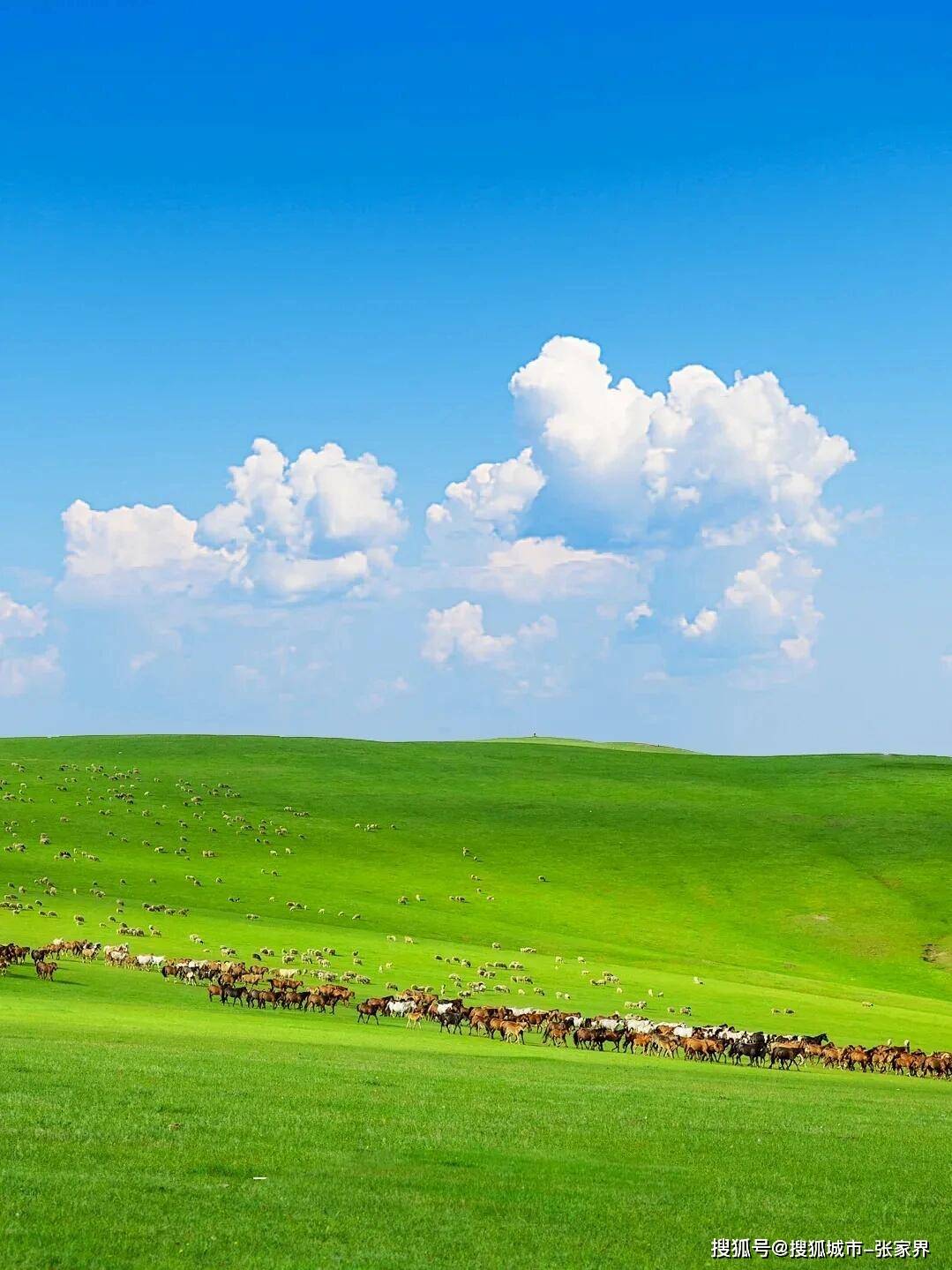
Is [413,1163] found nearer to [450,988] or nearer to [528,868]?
[450,988]

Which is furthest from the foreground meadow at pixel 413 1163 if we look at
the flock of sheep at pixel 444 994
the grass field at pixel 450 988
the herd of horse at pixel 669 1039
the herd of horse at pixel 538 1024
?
the flock of sheep at pixel 444 994

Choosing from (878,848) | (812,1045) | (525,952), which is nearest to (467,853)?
(525,952)

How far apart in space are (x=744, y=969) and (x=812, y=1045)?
2826 centimetres

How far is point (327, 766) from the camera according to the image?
5630 inches

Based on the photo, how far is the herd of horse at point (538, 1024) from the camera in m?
50.4

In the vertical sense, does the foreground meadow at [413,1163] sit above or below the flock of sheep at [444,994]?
above

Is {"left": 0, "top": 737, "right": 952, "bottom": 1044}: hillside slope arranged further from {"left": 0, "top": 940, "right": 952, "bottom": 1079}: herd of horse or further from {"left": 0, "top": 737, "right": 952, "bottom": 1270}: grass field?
{"left": 0, "top": 940, "right": 952, "bottom": 1079}: herd of horse

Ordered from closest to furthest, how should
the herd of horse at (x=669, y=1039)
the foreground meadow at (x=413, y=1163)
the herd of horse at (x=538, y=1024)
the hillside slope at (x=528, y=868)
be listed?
the foreground meadow at (x=413, y=1163) → the herd of horse at (x=669, y=1039) → the herd of horse at (x=538, y=1024) → the hillside slope at (x=528, y=868)

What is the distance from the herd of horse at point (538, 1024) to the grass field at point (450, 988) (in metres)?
1.53

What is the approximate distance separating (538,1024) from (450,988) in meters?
9.59

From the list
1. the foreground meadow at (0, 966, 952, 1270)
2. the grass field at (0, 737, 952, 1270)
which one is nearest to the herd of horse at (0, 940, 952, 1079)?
the grass field at (0, 737, 952, 1270)

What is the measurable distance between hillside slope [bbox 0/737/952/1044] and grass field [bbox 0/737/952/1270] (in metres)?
0.43

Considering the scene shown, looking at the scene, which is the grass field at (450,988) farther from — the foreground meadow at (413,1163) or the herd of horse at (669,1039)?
the herd of horse at (669,1039)

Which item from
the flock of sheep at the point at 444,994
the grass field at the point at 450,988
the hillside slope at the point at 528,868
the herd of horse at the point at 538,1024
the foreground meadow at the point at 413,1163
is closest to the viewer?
the foreground meadow at the point at 413,1163
